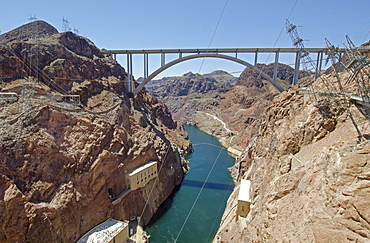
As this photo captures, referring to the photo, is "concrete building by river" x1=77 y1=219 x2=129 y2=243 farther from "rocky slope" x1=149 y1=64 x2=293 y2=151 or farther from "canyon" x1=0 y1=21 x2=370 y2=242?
"rocky slope" x1=149 y1=64 x2=293 y2=151

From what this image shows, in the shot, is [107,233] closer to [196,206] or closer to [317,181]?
[196,206]

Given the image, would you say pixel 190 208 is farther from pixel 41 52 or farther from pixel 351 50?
pixel 41 52

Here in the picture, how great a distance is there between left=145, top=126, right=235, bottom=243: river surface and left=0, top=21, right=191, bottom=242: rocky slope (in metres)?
1.08

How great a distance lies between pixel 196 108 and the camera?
72812 millimetres

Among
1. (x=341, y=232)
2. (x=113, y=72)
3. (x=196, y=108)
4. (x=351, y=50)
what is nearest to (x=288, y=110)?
(x=351, y=50)

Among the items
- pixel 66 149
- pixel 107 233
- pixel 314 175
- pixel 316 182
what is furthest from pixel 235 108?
pixel 316 182

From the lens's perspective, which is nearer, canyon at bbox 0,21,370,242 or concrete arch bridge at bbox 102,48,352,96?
canyon at bbox 0,21,370,242

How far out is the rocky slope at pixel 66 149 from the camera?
11250 millimetres

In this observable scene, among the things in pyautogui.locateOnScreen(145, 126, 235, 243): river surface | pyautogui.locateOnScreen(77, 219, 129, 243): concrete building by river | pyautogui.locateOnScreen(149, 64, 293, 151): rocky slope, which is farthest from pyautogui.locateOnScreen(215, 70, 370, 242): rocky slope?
pyautogui.locateOnScreen(149, 64, 293, 151): rocky slope

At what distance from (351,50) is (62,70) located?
20.1 meters

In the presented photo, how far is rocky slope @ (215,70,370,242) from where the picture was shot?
4.69 meters

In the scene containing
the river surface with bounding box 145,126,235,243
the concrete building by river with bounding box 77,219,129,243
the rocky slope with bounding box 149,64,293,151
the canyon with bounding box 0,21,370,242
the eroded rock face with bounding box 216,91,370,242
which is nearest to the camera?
the eroded rock face with bounding box 216,91,370,242

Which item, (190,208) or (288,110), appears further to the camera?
(190,208)

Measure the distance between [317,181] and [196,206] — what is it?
13883mm
